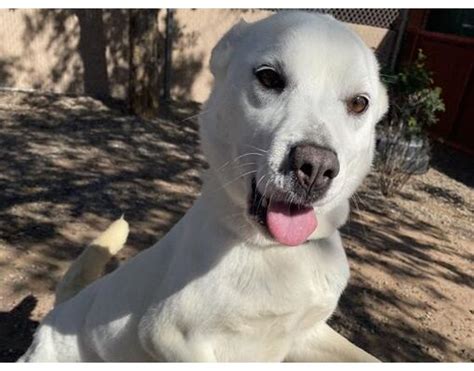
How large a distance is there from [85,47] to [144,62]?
128 centimetres

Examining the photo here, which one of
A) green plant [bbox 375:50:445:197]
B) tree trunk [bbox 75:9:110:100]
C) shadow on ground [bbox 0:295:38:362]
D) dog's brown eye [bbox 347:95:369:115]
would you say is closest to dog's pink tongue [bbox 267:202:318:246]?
dog's brown eye [bbox 347:95:369:115]

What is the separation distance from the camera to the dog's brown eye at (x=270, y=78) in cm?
153

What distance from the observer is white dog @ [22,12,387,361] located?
1456mm

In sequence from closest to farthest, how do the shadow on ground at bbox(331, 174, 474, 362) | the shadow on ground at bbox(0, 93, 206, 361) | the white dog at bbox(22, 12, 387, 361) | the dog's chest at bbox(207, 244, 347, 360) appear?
the white dog at bbox(22, 12, 387, 361) → the dog's chest at bbox(207, 244, 347, 360) → the shadow on ground at bbox(331, 174, 474, 362) → the shadow on ground at bbox(0, 93, 206, 361)

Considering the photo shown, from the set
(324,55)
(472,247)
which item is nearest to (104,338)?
(324,55)

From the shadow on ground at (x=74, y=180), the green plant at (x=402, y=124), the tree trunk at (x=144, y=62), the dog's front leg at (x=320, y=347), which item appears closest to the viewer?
the dog's front leg at (x=320, y=347)

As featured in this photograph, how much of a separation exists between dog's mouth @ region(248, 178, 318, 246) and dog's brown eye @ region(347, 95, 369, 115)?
0.36 metres

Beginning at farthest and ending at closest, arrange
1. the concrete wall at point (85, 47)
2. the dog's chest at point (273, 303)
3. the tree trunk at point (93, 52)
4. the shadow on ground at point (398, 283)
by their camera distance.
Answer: the tree trunk at point (93, 52) → the concrete wall at point (85, 47) → the shadow on ground at point (398, 283) → the dog's chest at point (273, 303)

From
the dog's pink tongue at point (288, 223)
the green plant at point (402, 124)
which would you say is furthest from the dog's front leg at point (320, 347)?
the green plant at point (402, 124)

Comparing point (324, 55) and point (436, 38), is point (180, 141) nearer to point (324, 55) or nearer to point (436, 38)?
point (436, 38)

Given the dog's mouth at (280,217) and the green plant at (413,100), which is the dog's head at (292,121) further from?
the green plant at (413,100)

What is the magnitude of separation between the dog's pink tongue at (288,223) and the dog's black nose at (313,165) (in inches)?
5.2

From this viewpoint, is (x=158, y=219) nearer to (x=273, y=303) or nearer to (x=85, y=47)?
(x=273, y=303)

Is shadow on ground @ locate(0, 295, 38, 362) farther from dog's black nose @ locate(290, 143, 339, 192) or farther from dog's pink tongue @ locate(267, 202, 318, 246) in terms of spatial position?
dog's black nose @ locate(290, 143, 339, 192)
